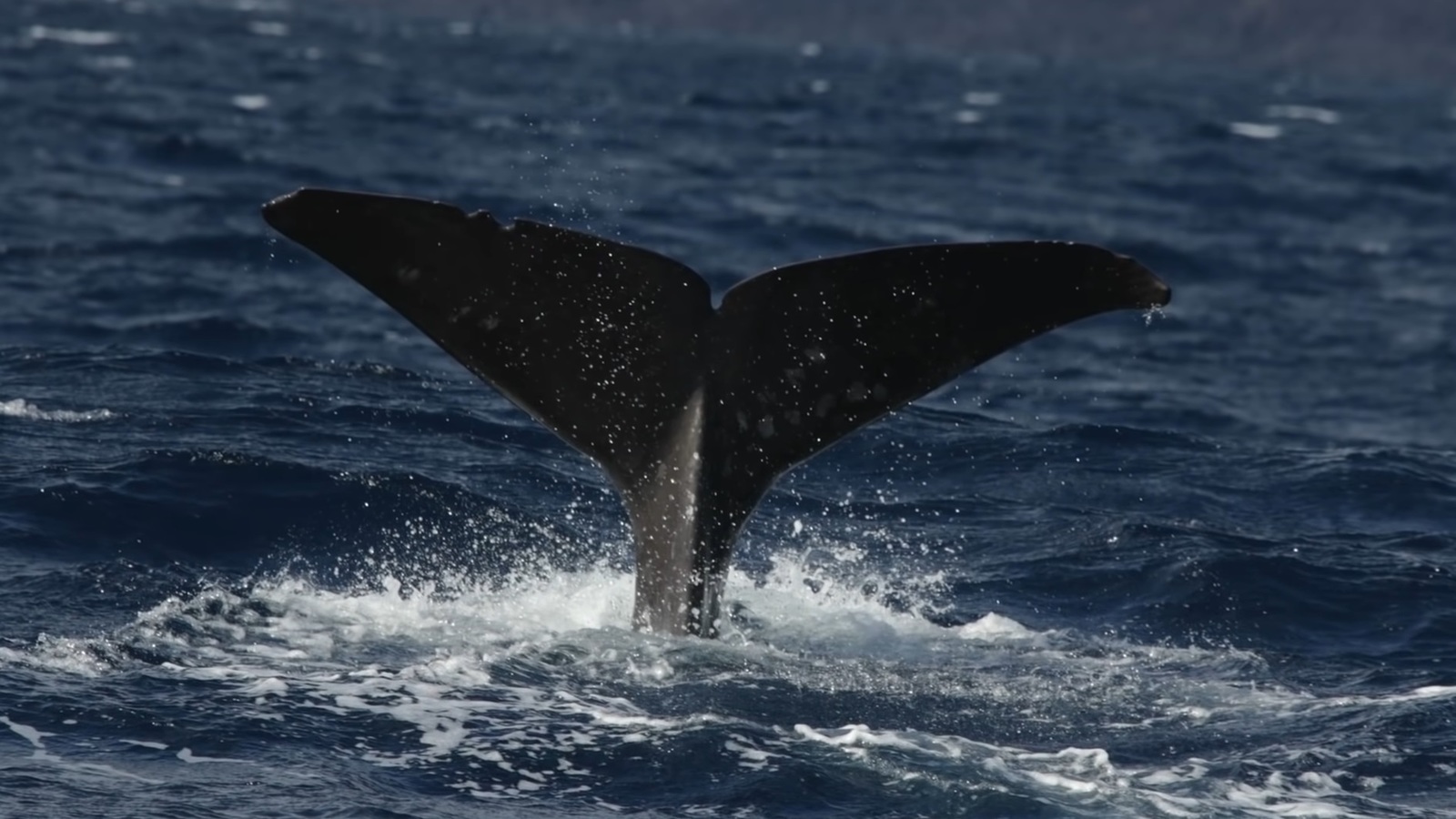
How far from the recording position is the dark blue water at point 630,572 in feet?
25.7

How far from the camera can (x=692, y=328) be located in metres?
8.25

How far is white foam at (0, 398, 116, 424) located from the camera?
13055 millimetres

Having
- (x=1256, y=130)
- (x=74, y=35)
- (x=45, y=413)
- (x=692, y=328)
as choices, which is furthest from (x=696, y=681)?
(x=74, y=35)

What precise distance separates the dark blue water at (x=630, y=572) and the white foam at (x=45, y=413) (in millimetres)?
51

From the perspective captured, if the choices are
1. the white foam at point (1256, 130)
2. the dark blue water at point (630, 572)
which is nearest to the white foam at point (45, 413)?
the dark blue water at point (630, 572)

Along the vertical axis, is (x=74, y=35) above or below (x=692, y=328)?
above

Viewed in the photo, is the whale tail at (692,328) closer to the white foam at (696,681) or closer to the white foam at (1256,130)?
the white foam at (696,681)

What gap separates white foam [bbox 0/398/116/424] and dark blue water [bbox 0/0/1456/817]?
0.17 feet

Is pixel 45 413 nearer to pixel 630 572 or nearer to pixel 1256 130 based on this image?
pixel 630 572

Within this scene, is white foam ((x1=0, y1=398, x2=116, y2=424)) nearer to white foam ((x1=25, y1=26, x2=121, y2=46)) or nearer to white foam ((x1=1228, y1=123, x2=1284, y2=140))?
white foam ((x1=1228, y1=123, x2=1284, y2=140))

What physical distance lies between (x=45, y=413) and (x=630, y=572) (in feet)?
15.2

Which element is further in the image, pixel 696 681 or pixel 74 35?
pixel 74 35

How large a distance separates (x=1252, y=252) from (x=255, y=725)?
26.7m

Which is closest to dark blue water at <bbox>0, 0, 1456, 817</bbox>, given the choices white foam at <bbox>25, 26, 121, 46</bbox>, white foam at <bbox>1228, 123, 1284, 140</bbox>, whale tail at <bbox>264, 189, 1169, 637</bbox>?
whale tail at <bbox>264, 189, 1169, 637</bbox>
